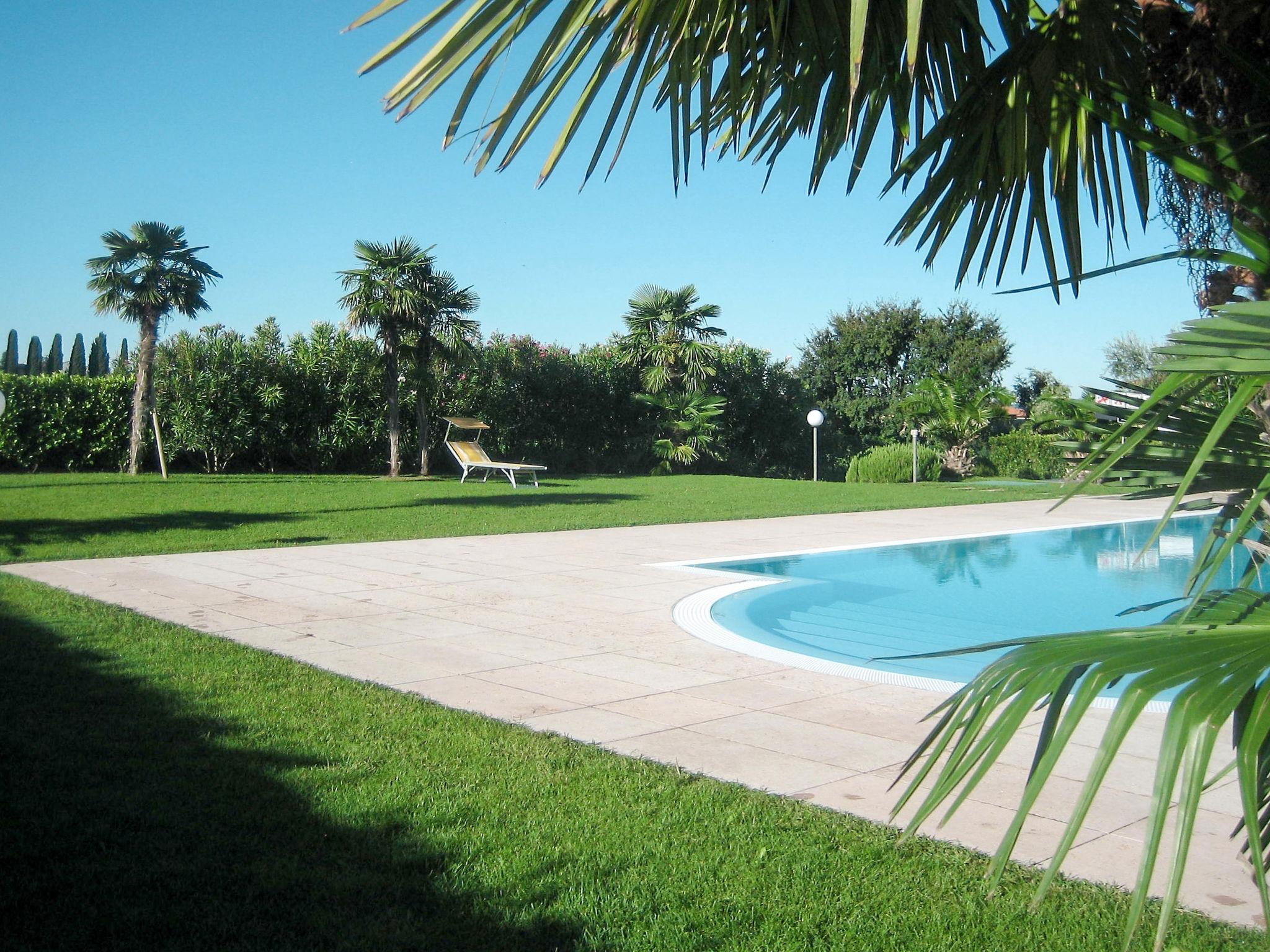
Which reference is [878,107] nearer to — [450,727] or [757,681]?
[450,727]

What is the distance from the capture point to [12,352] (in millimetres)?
43375

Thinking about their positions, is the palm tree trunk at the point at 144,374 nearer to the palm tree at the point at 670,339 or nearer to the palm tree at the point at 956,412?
the palm tree at the point at 670,339

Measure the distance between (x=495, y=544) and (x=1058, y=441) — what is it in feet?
29.6

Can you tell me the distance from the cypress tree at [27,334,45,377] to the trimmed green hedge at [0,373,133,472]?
2686 cm

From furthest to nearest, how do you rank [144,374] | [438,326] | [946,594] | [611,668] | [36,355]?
[36,355] < [438,326] < [144,374] < [946,594] < [611,668]

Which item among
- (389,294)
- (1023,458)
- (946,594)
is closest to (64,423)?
(389,294)

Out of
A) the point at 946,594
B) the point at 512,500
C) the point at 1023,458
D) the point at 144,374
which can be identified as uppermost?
the point at 144,374

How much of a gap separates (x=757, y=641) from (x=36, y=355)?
46.0m

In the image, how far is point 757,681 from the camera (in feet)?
16.6

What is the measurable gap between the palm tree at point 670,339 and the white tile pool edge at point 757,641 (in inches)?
503

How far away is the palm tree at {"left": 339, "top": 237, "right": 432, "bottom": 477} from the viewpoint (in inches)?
755

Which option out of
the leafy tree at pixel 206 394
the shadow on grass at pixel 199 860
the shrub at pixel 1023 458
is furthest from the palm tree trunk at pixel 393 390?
the shadow on grass at pixel 199 860

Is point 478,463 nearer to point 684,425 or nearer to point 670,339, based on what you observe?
point 684,425

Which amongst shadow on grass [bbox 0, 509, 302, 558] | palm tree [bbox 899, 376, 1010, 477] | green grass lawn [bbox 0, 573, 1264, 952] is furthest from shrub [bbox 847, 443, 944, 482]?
green grass lawn [bbox 0, 573, 1264, 952]
